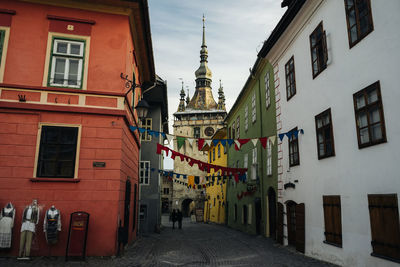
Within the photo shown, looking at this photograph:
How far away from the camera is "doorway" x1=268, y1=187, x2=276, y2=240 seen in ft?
52.9

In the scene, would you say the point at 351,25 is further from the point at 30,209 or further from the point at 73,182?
the point at 30,209

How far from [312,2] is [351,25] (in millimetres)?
2376

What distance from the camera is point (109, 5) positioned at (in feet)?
34.7

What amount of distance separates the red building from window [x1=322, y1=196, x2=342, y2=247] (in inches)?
247

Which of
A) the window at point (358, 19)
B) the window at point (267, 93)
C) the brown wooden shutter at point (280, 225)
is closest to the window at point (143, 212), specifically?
the brown wooden shutter at point (280, 225)

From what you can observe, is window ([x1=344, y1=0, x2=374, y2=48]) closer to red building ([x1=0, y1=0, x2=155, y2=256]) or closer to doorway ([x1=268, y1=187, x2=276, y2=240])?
red building ([x1=0, y1=0, x2=155, y2=256])

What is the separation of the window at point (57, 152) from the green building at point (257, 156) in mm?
7015

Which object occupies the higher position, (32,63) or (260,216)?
(32,63)

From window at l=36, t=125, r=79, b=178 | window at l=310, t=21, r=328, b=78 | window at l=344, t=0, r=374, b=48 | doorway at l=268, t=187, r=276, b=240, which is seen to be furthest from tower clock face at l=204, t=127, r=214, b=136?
window at l=344, t=0, r=374, b=48

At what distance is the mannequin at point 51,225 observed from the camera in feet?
29.0

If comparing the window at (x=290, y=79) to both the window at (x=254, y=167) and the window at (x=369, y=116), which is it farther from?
the window at (x=254, y=167)

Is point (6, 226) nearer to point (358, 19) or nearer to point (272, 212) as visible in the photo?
point (358, 19)

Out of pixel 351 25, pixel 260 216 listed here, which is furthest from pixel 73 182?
pixel 260 216

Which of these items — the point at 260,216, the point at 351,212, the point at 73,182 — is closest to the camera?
the point at 351,212
